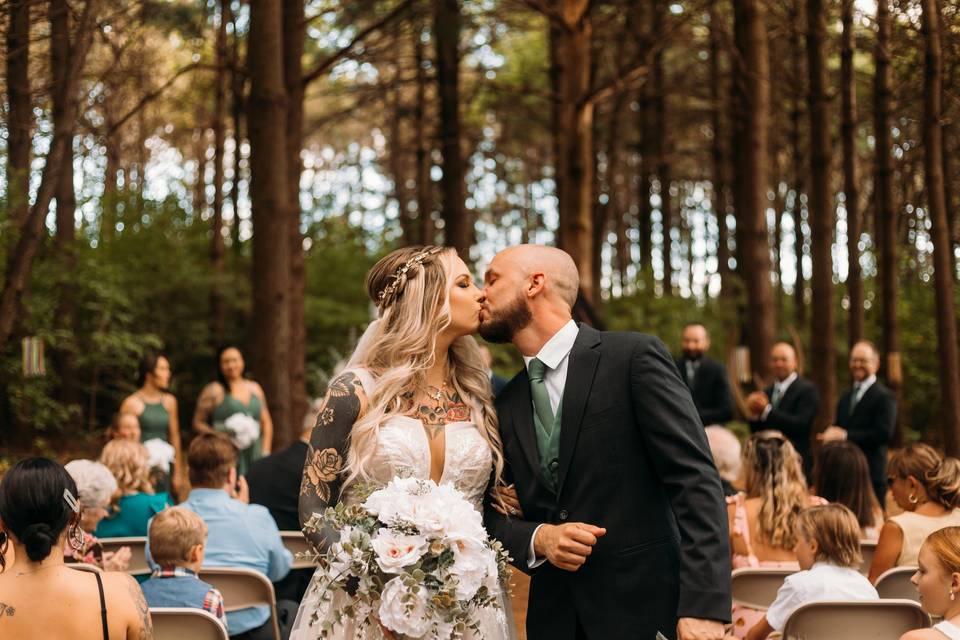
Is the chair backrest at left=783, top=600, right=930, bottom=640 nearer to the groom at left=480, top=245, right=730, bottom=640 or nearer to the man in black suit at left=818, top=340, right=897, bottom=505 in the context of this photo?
the groom at left=480, top=245, right=730, bottom=640

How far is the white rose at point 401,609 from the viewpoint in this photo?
308cm

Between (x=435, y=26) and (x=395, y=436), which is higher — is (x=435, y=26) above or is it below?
above

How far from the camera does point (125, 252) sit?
62.2 feet

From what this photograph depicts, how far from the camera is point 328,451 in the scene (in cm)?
357

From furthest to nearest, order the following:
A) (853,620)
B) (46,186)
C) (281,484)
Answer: (46,186) → (281,484) → (853,620)

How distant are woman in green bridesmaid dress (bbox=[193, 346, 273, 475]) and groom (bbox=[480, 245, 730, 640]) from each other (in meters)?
7.65

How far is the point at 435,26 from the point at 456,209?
128 inches

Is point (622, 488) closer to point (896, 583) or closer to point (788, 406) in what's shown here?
Result: point (896, 583)

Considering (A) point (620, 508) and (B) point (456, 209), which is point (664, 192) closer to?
(B) point (456, 209)

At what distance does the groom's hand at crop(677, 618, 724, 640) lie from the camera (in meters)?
3.06

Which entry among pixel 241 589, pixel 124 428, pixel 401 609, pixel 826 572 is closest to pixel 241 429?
pixel 124 428

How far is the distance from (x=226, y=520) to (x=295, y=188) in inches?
378

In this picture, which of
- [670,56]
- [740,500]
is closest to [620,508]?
[740,500]

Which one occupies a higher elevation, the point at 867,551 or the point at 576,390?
the point at 576,390
